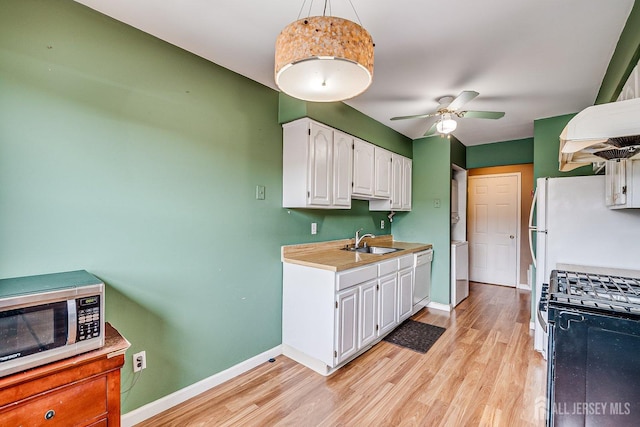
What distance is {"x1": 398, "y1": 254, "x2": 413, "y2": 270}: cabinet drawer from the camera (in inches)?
126

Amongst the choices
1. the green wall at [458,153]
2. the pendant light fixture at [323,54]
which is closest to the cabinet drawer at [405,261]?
the green wall at [458,153]

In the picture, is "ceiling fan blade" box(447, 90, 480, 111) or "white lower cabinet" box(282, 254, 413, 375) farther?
"white lower cabinet" box(282, 254, 413, 375)

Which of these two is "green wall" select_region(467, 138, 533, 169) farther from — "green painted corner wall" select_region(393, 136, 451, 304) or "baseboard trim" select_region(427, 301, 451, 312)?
"baseboard trim" select_region(427, 301, 451, 312)

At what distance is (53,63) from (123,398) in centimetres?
194

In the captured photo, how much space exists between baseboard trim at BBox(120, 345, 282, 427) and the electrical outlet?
0.84 feet

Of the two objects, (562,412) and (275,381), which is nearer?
(562,412)

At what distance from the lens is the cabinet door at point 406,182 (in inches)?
160

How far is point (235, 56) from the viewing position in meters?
2.11

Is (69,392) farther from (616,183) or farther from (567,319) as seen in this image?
(616,183)

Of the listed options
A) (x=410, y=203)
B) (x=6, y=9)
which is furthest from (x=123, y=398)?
(x=410, y=203)

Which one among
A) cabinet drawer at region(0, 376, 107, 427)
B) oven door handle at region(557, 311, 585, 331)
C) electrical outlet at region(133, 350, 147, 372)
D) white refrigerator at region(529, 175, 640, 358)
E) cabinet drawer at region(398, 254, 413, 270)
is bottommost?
electrical outlet at region(133, 350, 147, 372)

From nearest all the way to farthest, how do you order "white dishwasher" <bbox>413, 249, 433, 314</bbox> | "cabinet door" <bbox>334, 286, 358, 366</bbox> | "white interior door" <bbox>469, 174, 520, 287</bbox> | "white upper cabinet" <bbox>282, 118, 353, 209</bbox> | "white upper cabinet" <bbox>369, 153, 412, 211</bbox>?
"cabinet door" <bbox>334, 286, 358, 366</bbox> < "white upper cabinet" <bbox>282, 118, 353, 209</bbox> < "white dishwasher" <bbox>413, 249, 433, 314</bbox> < "white upper cabinet" <bbox>369, 153, 412, 211</bbox> < "white interior door" <bbox>469, 174, 520, 287</bbox>

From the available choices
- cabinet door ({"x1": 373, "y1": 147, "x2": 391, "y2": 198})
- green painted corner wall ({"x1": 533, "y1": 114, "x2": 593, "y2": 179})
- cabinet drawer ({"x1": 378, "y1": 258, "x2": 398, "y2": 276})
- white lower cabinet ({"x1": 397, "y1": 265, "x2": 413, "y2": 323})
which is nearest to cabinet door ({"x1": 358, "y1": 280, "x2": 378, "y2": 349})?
cabinet drawer ({"x1": 378, "y1": 258, "x2": 398, "y2": 276})

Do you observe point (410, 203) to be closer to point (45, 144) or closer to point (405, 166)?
point (405, 166)
